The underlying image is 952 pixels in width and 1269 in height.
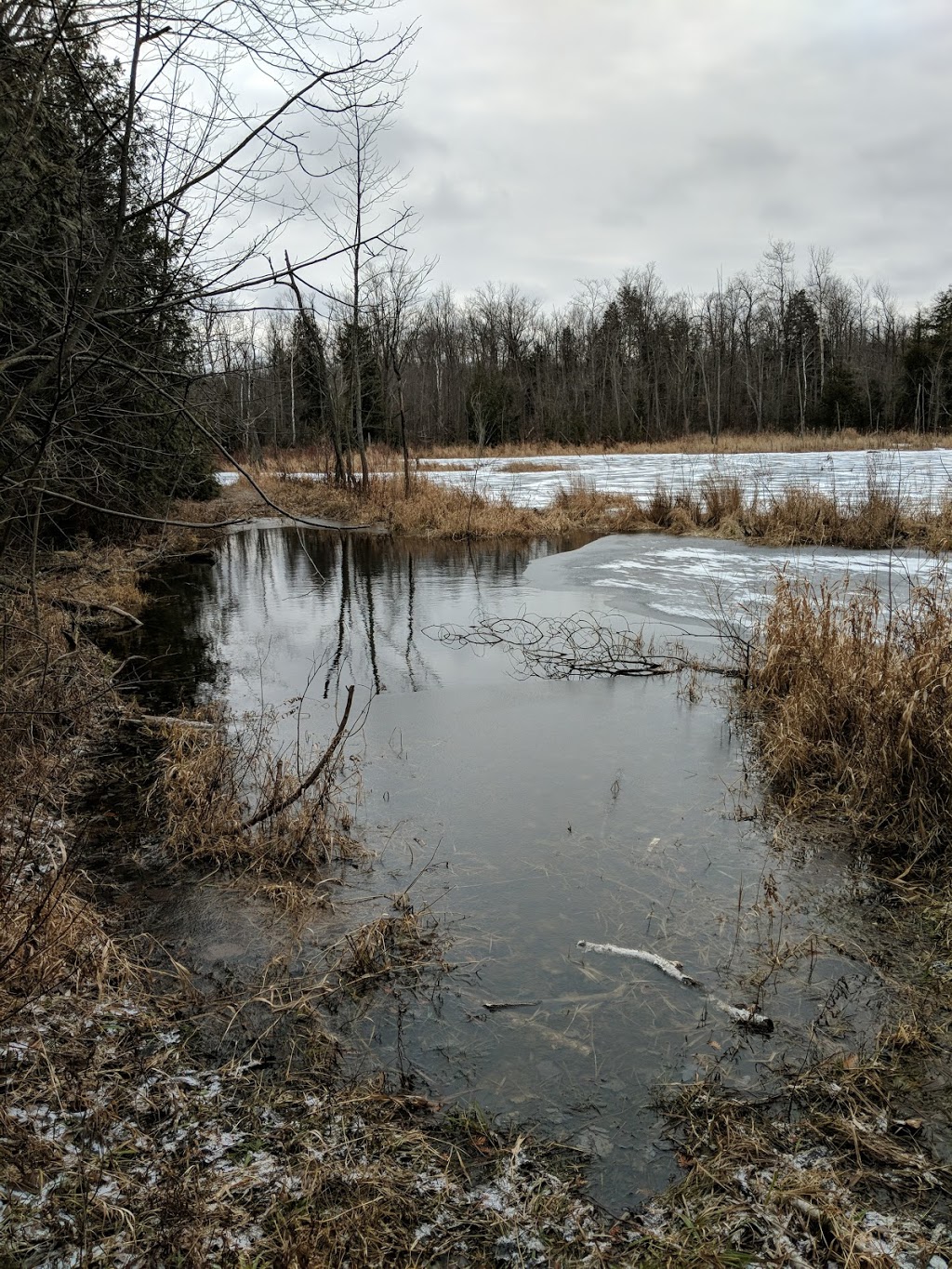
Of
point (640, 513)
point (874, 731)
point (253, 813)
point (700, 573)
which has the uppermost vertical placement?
point (640, 513)

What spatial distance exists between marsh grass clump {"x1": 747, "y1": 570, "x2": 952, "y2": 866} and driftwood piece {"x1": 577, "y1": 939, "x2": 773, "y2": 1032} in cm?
156

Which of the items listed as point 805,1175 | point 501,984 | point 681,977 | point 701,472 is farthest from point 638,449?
point 805,1175

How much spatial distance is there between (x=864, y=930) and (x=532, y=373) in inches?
2022

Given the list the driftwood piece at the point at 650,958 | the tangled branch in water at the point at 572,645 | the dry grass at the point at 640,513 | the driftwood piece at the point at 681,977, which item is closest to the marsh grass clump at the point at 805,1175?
the driftwood piece at the point at 681,977

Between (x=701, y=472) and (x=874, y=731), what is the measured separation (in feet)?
63.5

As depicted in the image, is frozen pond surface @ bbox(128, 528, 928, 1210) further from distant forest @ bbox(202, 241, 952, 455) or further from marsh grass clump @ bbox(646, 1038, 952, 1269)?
distant forest @ bbox(202, 241, 952, 455)

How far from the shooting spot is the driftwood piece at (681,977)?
9.86 feet

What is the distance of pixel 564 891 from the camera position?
3975 mm

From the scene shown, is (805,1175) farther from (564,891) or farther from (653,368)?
(653,368)

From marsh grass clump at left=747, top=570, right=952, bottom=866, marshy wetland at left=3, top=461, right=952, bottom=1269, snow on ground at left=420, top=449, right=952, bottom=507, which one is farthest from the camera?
snow on ground at left=420, top=449, right=952, bottom=507

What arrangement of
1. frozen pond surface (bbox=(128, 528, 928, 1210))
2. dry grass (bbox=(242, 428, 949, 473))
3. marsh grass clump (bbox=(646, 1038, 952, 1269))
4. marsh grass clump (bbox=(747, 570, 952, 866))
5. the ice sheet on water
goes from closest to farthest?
marsh grass clump (bbox=(646, 1038, 952, 1269)), frozen pond surface (bbox=(128, 528, 928, 1210)), marsh grass clump (bbox=(747, 570, 952, 866)), the ice sheet on water, dry grass (bbox=(242, 428, 949, 473))

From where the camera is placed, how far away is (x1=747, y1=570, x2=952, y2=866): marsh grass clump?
4.29 meters

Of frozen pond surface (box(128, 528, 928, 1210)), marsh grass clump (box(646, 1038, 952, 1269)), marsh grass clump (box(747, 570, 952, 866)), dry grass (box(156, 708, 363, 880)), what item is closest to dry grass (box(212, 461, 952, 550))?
frozen pond surface (box(128, 528, 928, 1210))

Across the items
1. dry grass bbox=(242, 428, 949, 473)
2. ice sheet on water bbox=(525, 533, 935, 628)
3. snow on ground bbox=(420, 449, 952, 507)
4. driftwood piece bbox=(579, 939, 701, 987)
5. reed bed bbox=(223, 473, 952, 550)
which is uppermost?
dry grass bbox=(242, 428, 949, 473)
